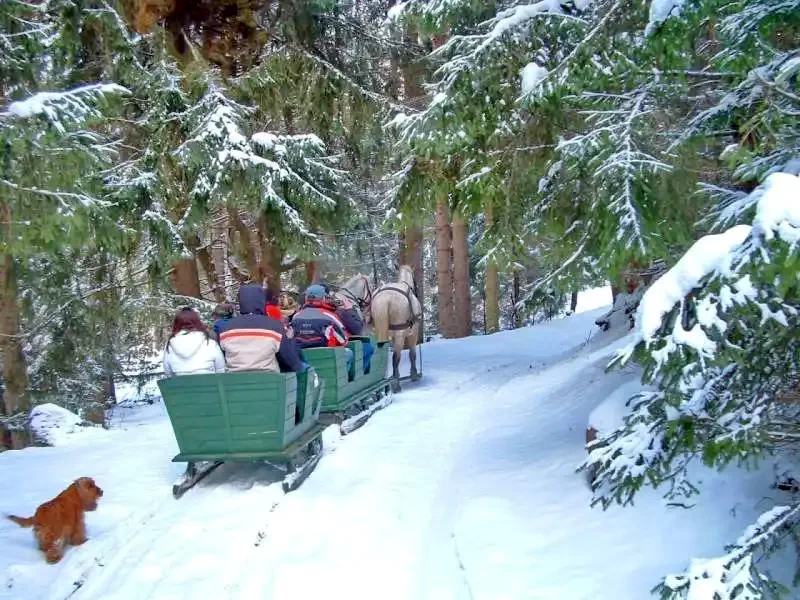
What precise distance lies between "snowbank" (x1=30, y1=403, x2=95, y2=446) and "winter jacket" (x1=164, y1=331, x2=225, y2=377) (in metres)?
2.59

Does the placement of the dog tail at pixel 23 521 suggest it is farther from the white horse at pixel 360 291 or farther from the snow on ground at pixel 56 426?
the white horse at pixel 360 291

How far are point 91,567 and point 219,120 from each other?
5.99 metres

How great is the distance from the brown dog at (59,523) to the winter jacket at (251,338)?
1650 mm

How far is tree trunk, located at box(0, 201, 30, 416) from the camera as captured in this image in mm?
9289

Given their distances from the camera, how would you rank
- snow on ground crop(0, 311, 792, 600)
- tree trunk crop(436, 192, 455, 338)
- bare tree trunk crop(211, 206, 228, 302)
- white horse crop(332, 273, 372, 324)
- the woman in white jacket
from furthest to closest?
1. tree trunk crop(436, 192, 455, 338)
2. bare tree trunk crop(211, 206, 228, 302)
3. white horse crop(332, 273, 372, 324)
4. the woman in white jacket
5. snow on ground crop(0, 311, 792, 600)

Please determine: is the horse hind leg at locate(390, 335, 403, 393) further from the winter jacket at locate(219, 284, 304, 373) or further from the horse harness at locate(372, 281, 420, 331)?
the winter jacket at locate(219, 284, 304, 373)

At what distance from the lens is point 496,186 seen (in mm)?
6090

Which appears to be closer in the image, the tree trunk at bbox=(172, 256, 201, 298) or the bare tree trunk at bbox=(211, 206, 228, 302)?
the tree trunk at bbox=(172, 256, 201, 298)

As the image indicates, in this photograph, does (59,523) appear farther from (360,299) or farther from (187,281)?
(187,281)

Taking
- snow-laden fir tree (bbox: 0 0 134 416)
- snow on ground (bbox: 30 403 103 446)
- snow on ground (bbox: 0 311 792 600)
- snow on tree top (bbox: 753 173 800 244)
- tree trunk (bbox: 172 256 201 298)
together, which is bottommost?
snow on ground (bbox: 0 311 792 600)

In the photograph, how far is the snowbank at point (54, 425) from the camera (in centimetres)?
802

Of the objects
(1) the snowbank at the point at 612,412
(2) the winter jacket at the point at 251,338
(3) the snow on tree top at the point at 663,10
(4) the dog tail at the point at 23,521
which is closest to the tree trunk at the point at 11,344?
(2) the winter jacket at the point at 251,338

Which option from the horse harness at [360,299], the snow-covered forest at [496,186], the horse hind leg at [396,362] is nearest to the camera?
the snow-covered forest at [496,186]

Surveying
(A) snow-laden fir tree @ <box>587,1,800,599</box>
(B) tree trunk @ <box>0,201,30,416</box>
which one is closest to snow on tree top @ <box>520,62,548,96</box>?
(A) snow-laden fir tree @ <box>587,1,800,599</box>
